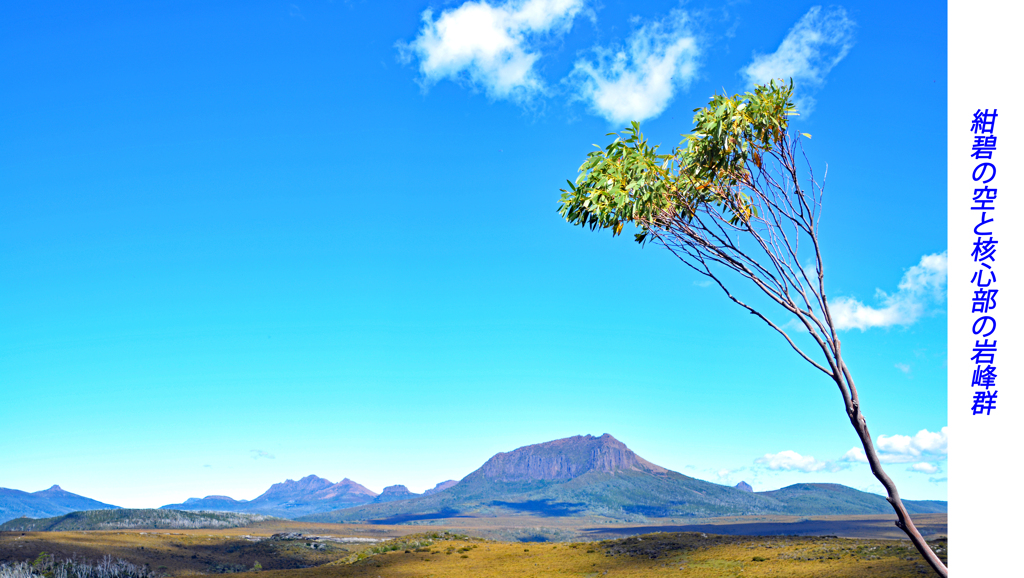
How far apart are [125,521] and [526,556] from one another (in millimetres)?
130807

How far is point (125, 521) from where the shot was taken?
146m

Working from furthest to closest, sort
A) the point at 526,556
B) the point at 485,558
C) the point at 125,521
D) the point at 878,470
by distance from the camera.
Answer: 1. the point at 125,521
2. the point at 526,556
3. the point at 485,558
4. the point at 878,470

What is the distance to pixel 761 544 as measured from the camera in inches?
2200

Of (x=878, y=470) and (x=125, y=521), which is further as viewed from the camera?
(x=125, y=521)

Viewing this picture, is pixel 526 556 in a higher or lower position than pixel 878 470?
lower

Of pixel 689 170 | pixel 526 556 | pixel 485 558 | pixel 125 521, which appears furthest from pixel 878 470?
pixel 125 521

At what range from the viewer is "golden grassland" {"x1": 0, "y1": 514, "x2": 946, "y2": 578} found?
143 ft

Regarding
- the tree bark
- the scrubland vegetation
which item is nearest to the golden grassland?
the scrubland vegetation

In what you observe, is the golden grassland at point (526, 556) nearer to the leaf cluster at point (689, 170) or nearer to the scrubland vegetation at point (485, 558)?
the scrubland vegetation at point (485, 558)

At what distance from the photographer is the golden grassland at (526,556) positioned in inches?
1715

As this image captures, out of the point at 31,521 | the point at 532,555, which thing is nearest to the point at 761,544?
the point at 532,555

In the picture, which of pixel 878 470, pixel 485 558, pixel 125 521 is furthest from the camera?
pixel 125 521

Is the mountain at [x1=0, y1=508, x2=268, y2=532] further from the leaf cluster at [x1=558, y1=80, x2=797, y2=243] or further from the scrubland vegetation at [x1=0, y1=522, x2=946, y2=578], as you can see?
the leaf cluster at [x1=558, y1=80, x2=797, y2=243]

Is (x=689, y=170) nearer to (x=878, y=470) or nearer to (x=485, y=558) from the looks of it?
(x=878, y=470)
